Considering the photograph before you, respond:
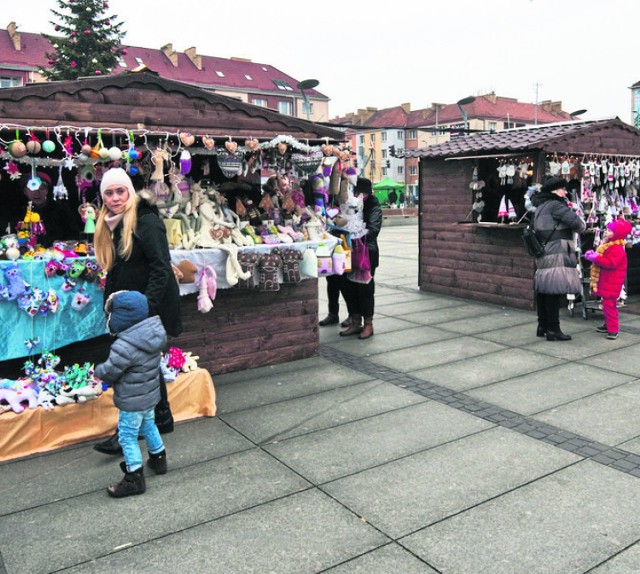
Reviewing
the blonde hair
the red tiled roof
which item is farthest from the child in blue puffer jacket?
the red tiled roof

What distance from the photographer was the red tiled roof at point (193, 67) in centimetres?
5219

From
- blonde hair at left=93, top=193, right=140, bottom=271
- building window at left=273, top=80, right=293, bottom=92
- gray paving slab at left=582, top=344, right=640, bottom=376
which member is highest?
building window at left=273, top=80, right=293, bottom=92

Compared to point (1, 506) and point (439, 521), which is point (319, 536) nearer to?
point (439, 521)

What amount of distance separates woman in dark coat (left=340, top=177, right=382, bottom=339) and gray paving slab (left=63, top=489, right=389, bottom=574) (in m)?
4.46

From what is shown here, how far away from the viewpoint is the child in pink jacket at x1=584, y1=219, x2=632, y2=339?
714cm

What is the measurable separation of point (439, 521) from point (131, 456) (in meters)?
1.86

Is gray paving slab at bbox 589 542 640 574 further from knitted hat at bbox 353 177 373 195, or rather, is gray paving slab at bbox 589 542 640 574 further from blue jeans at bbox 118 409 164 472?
knitted hat at bbox 353 177 373 195

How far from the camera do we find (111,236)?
4.21m

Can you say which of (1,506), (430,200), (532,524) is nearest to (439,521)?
(532,524)

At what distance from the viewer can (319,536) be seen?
3262mm

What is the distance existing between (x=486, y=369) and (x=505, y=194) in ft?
16.0

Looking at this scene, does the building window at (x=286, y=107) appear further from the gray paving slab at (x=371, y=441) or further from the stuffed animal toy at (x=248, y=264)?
the gray paving slab at (x=371, y=441)

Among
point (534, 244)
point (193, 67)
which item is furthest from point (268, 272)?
point (193, 67)

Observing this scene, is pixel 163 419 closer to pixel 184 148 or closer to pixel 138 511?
pixel 138 511
